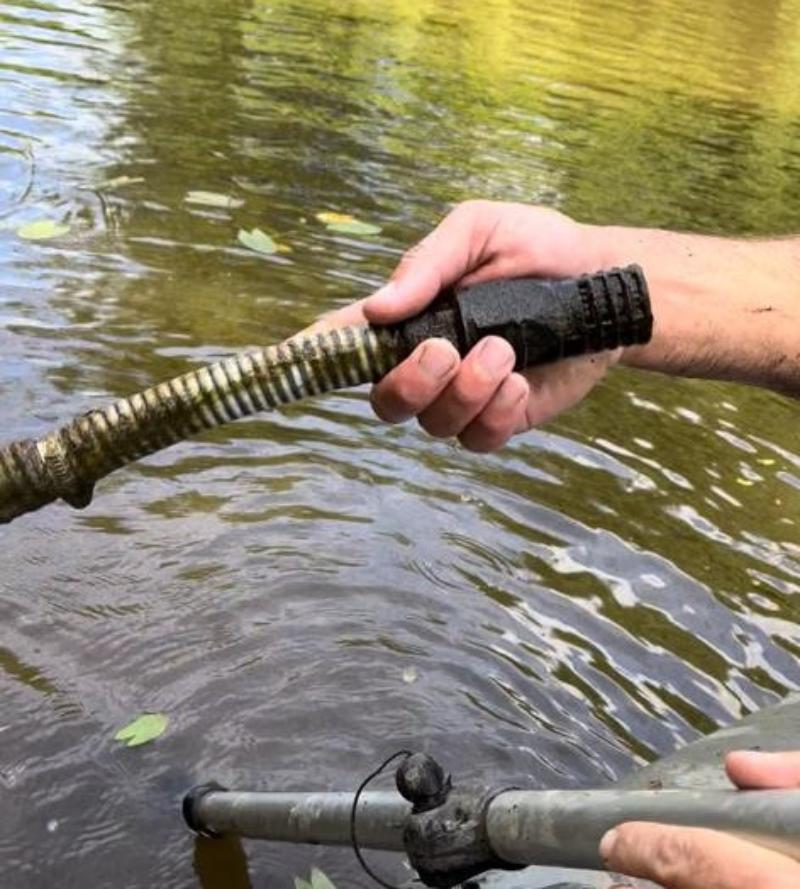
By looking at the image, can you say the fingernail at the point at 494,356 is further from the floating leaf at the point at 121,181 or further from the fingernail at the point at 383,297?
the floating leaf at the point at 121,181

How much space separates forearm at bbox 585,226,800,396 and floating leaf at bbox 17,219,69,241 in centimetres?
340

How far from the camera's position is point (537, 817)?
5.01ft

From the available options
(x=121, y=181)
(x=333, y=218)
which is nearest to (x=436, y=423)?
(x=333, y=218)

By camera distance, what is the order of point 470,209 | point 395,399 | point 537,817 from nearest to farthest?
point 537,817, point 395,399, point 470,209

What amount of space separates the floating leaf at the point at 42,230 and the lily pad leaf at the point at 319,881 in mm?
3557

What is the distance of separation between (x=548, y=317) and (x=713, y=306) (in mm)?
770

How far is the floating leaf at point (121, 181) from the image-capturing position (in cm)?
598

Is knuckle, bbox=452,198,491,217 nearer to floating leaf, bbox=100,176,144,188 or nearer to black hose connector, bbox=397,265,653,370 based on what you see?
black hose connector, bbox=397,265,653,370

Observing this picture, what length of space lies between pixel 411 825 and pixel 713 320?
1229mm

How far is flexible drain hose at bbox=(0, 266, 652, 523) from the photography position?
5.72 ft

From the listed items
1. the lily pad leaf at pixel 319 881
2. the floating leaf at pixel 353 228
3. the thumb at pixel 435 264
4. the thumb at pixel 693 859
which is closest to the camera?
the thumb at pixel 693 859

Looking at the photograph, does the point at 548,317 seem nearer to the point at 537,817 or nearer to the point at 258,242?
the point at 537,817

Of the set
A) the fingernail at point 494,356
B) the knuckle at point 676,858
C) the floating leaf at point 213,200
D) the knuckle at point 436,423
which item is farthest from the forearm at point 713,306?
the floating leaf at point 213,200

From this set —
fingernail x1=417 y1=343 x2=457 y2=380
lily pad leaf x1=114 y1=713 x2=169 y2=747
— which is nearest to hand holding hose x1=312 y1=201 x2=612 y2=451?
fingernail x1=417 y1=343 x2=457 y2=380
